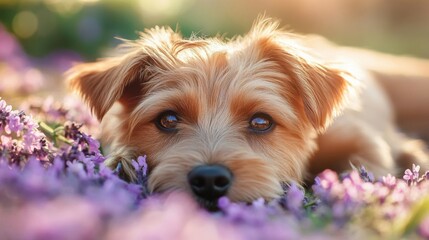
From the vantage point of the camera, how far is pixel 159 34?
4.13m

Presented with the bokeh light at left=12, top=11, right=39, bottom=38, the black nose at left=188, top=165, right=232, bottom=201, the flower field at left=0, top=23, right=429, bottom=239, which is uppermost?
the bokeh light at left=12, top=11, right=39, bottom=38

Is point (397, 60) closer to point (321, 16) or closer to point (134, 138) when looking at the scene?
point (134, 138)

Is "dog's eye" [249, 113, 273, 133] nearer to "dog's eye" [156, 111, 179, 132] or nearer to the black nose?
"dog's eye" [156, 111, 179, 132]

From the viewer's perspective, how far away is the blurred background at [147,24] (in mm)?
8867

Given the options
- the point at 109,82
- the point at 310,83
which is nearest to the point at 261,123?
the point at 310,83

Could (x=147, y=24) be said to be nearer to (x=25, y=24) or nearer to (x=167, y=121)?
(x=25, y=24)

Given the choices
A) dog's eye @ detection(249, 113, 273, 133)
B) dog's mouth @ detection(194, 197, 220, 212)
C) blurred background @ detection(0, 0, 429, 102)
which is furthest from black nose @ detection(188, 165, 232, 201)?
blurred background @ detection(0, 0, 429, 102)

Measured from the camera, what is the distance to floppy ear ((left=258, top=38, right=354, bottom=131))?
376 cm

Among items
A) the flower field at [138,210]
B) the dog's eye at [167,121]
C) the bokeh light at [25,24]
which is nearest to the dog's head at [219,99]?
the dog's eye at [167,121]

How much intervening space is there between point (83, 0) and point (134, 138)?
664cm

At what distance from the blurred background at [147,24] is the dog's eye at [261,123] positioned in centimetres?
298

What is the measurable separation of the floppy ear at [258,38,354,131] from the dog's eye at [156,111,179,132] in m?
0.74

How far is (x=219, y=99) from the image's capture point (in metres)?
3.61

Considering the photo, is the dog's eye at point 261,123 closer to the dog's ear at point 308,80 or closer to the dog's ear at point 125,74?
the dog's ear at point 308,80
